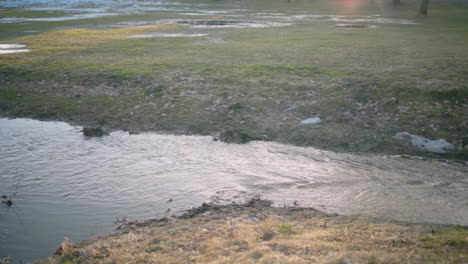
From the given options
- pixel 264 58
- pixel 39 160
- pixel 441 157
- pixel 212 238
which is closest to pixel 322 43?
pixel 264 58

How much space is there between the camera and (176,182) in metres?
8.97

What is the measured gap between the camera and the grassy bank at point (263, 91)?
11.7 metres

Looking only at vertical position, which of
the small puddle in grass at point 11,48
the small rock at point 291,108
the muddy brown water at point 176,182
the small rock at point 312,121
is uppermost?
the small puddle in grass at point 11,48

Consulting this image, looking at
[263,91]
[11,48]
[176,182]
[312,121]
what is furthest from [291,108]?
[11,48]

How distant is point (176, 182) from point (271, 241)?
3.53 m

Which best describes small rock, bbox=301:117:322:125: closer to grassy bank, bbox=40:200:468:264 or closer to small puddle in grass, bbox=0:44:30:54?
grassy bank, bbox=40:200:468:264

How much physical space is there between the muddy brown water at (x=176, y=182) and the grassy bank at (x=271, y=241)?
0.61 meters

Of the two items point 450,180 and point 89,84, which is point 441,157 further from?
point 89,84

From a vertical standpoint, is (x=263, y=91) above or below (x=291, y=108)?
above

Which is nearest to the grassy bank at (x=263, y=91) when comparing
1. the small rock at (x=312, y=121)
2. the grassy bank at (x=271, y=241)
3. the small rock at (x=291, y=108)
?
the small rock at (x=291, y=108)

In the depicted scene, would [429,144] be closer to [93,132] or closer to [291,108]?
[291,108]

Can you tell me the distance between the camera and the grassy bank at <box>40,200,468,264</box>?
17.6 ft

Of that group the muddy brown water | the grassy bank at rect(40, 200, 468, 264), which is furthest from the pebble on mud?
the grassy bank at rect(40, 200, 468, 264)

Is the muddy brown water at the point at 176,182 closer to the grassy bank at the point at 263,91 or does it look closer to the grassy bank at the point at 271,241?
the grassy bank at the point at 271,241
